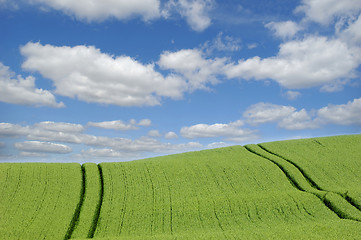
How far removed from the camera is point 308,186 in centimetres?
3806

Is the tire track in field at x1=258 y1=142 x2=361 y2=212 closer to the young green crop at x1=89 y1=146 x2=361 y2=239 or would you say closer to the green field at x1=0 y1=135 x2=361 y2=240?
the green field at x1=0 y1=135 x2=361 y2=240

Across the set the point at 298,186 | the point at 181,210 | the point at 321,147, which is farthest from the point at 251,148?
the point at 181,210

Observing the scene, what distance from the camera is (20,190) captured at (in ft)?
117

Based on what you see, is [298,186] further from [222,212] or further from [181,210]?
[181,210]

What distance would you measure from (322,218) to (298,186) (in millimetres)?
8401

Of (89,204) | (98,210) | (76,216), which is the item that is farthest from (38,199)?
(98,210)

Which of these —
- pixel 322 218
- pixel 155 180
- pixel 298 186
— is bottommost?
pixel 322 218

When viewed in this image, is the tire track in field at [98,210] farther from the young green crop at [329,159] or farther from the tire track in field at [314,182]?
the young green crop at [329,159]

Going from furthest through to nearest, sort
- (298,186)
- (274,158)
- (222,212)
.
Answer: (274,158), (298,186), (222,212)

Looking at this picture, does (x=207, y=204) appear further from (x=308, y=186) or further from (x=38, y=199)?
(x=38, y=199)

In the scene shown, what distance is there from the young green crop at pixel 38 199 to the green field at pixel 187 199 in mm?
96

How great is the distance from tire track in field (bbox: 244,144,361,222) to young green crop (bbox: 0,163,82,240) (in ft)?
88.3

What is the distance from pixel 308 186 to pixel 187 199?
15.9 metres

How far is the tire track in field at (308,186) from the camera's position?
30453 millimetres
